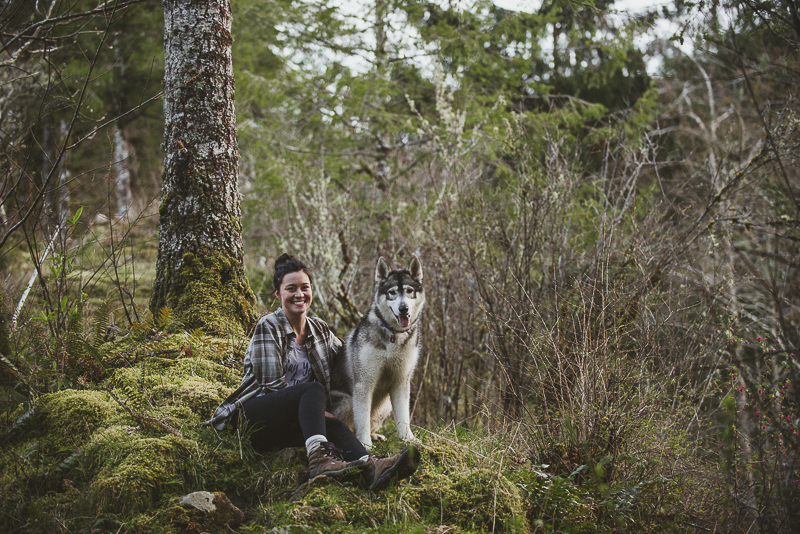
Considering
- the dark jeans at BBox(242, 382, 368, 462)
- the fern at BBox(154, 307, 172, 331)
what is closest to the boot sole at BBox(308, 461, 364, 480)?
the dark jeans at BBox(242, 382, 368, 462)

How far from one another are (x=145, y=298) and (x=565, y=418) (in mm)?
6432

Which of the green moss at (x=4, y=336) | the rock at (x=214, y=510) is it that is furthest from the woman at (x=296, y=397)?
the green moss at (x=4, y=336)

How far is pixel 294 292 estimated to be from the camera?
3.60 m

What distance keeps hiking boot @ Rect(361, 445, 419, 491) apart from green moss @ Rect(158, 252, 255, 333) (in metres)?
2.30

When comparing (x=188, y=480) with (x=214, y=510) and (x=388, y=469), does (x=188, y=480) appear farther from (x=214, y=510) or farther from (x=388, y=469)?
(x=388, y=469)

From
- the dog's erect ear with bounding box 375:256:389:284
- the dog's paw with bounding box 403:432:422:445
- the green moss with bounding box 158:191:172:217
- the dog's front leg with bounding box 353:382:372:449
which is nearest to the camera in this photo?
the dog's paw with bounding box 403:432:422:445

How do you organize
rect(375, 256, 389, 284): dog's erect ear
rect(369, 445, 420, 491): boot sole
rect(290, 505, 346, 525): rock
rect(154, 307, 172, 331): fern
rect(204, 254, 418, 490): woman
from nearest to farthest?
rect(290, 505, 346, 525): rock → rect(369, 445, 420, 491): boot sole → rect(204, 254, 418, 490): woman → rect(154, 307, 172, 331): fern → rect(375, 256, 389, 284): dog's erect ear

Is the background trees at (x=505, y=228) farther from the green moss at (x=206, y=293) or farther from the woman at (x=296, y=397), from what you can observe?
the woman at (x=296, y=397)

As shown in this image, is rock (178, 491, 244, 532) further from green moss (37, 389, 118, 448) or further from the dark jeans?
green moss (37, 389, 118, 448)

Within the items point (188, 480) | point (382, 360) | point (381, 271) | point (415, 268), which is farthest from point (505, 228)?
point (188, 480)

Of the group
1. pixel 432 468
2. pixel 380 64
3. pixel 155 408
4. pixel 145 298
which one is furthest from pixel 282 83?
pixel 432 468

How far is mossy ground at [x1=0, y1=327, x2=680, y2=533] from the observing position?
266 cm

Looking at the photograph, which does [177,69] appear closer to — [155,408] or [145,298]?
[155,408]

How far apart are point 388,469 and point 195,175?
3.22 meters
